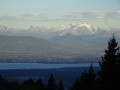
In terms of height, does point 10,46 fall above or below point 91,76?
above

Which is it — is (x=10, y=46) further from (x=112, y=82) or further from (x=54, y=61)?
(x=112, y=82)

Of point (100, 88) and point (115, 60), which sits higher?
point (115, 60)

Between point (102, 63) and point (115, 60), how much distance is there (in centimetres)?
57

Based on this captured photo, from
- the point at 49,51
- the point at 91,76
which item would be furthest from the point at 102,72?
the point at 49,51

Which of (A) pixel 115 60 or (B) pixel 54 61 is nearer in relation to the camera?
(A) pixel 115 60

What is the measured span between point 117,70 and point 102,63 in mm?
807

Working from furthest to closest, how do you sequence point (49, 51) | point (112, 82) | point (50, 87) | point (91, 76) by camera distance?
point (49, 51) → point (50, 87) → point (91, 76) → point (112, 82)

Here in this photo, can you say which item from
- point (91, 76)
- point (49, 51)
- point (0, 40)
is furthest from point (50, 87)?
point (0, 40)

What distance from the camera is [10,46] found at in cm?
18588

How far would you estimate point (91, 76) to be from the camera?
19.5 metres

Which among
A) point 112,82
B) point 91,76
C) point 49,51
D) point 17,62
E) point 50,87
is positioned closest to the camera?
point 112,82

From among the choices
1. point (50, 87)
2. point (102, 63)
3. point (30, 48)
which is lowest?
point (50, 87)

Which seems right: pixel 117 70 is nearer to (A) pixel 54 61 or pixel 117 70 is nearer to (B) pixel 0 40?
(A) pixel 54 61

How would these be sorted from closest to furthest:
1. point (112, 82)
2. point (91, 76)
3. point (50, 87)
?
point (112, 82) < point (91, 76) < point (50, 87)
